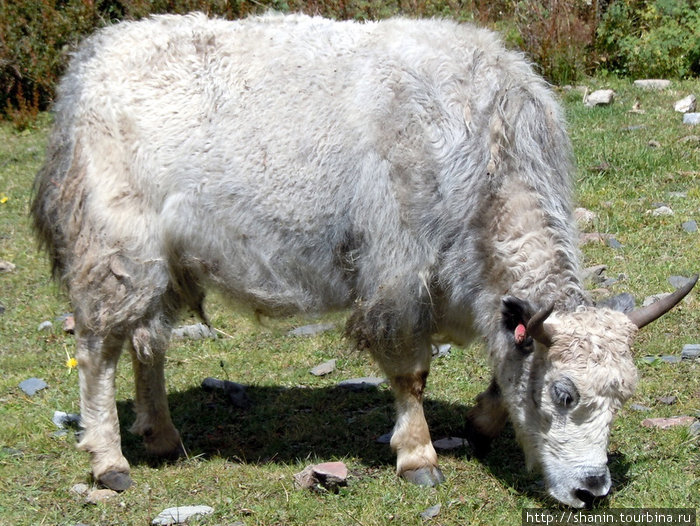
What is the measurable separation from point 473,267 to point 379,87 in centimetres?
102

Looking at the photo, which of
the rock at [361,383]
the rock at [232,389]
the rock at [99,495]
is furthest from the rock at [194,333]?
the rock at [99,495]

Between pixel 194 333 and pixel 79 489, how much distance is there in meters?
2.16

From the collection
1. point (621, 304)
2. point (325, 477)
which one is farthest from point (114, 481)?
point (621, 304)

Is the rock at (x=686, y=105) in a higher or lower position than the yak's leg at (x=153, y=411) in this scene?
higher

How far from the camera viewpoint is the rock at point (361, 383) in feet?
20.8

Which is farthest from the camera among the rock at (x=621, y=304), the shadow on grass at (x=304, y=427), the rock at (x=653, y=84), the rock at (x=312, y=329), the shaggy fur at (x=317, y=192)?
the rock at (x=653, y=84)

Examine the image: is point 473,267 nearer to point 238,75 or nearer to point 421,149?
point 421,149

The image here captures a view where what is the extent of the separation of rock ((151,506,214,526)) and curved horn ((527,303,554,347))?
1780 mm

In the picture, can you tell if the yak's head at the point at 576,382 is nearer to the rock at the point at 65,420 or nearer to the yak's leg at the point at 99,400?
the yak's leg at the point at 99,400

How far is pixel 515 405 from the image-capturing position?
4738 mm

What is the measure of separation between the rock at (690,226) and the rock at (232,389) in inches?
143

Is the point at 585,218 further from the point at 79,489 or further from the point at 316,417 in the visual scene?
the point at 79,489

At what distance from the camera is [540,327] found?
436 cm

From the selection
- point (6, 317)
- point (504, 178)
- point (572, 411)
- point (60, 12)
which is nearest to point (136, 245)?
point (504, 178)
